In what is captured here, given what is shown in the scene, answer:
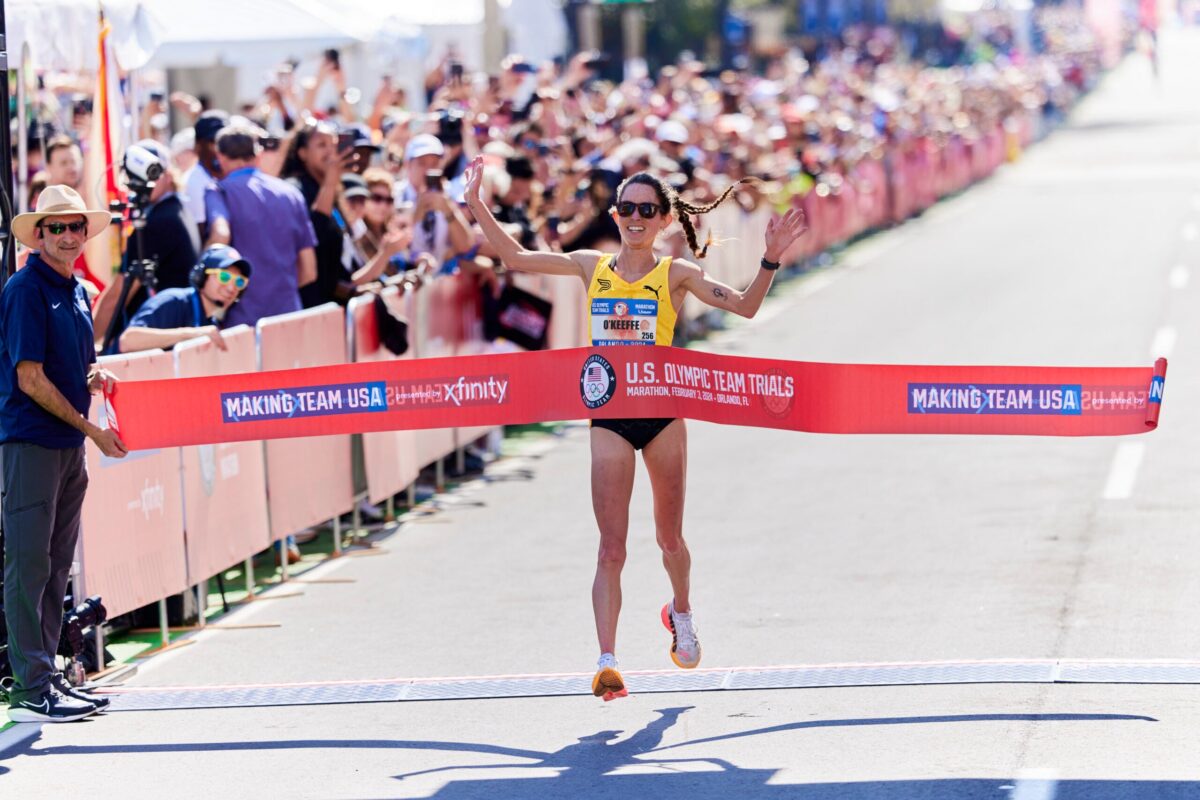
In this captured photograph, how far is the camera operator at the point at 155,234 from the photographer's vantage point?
11.0 m

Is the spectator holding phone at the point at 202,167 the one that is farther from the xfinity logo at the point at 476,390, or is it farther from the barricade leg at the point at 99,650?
the xfinity logo at the point at 476,390

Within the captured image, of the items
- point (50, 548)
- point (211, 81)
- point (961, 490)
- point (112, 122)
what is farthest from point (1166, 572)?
point (211, 81)

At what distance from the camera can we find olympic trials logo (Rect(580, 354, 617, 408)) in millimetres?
8242

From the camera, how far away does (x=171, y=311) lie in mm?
10438

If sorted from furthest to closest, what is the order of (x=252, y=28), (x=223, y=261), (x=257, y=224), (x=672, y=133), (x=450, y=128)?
(x=672, y=133) < (x=252, y=28) < (x=450, y=128) < (x=257, y=224) < (x=223, y=261)

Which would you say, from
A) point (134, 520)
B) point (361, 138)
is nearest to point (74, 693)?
point (134, 520)

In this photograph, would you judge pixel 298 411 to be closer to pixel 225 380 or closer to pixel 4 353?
pixel 225 380

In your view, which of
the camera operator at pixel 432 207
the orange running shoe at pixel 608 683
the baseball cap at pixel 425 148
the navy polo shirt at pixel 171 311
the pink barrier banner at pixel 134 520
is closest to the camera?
the orange running shoe at pixel 608 683

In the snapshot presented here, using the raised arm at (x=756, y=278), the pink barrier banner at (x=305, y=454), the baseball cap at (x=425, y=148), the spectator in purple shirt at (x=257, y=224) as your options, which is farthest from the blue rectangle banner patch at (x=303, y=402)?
the baseball cap at (x=425, y=148)

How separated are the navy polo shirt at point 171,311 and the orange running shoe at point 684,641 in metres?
3.28

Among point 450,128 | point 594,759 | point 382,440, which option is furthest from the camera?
point 450,128

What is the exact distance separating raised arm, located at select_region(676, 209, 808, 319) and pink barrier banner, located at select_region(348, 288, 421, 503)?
13.4 ft

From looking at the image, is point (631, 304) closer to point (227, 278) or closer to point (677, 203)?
point (677, 203)

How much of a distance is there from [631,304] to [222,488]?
10.3 ft
